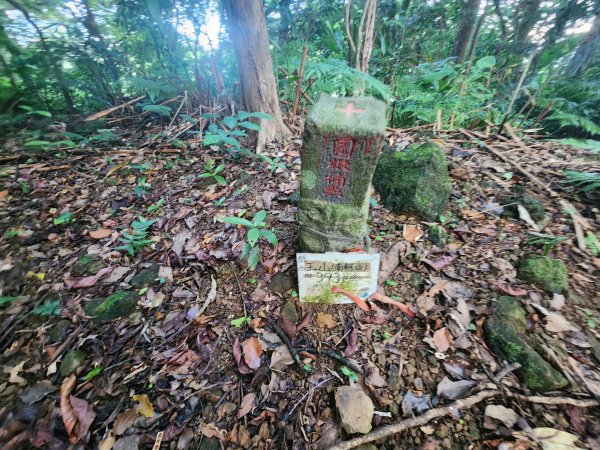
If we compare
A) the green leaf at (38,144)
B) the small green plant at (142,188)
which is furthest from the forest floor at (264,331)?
the green leaf at (38,144)

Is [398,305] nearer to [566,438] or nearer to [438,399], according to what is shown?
[438,399]

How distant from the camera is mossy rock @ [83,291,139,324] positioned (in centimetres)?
217

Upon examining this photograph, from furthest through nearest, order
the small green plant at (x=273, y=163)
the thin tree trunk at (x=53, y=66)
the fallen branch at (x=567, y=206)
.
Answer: the thin tree trunk at (x=53, y=66), the small green plant at (x=273, y=163), the fallen branch at (x=567, y=206)

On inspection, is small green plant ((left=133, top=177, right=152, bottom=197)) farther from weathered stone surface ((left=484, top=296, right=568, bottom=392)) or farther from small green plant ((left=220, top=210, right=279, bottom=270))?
weathered stone surface ((left=484, top=296, right=568, bottom=392))

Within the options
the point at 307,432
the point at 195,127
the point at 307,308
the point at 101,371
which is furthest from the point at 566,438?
the point at 195,127

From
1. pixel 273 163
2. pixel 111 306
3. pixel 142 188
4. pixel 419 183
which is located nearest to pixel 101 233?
pixel 142 188

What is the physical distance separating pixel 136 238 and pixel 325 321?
79.6 inches

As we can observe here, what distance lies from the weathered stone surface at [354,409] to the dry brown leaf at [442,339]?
61 centimetres

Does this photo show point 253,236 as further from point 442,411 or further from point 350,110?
point 442,411

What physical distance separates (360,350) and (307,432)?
0.60 m

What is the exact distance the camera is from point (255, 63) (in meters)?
3.71

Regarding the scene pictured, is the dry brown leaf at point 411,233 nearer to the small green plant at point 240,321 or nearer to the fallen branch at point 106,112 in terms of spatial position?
the small green plant at point 240,321

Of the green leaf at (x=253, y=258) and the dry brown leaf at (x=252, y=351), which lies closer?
the dry brown leaf at (x=252, y=351)

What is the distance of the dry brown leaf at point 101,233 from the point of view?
290 centimetres
